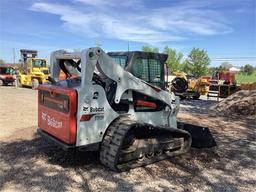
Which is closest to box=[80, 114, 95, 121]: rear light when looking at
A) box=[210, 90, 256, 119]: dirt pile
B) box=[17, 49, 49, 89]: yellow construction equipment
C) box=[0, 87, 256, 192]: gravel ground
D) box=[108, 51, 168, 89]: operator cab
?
box=[0, 87, 256, 192]: gravel ground

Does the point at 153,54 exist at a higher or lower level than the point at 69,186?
higher

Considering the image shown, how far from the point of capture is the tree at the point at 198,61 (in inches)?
2324

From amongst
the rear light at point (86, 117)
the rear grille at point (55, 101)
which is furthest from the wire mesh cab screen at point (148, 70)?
the rear grille at point (55, 101)

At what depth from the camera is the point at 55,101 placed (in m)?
5.43

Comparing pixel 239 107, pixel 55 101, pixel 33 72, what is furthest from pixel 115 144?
pixel 33 72

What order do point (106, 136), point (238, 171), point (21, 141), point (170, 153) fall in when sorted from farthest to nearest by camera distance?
point (21, 141) → point (170, 153) → point (238, 171) → point (106, 136)

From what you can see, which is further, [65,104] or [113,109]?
[113,109]

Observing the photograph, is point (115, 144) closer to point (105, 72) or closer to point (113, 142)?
Answer: point (113, 142)

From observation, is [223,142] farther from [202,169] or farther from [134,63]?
[134,63]

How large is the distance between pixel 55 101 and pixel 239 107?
9763 millimetres

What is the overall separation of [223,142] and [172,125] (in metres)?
1.92

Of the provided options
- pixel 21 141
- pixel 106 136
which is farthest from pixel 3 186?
pixel 21 141

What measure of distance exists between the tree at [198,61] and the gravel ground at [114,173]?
52876mm

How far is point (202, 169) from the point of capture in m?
5.63
